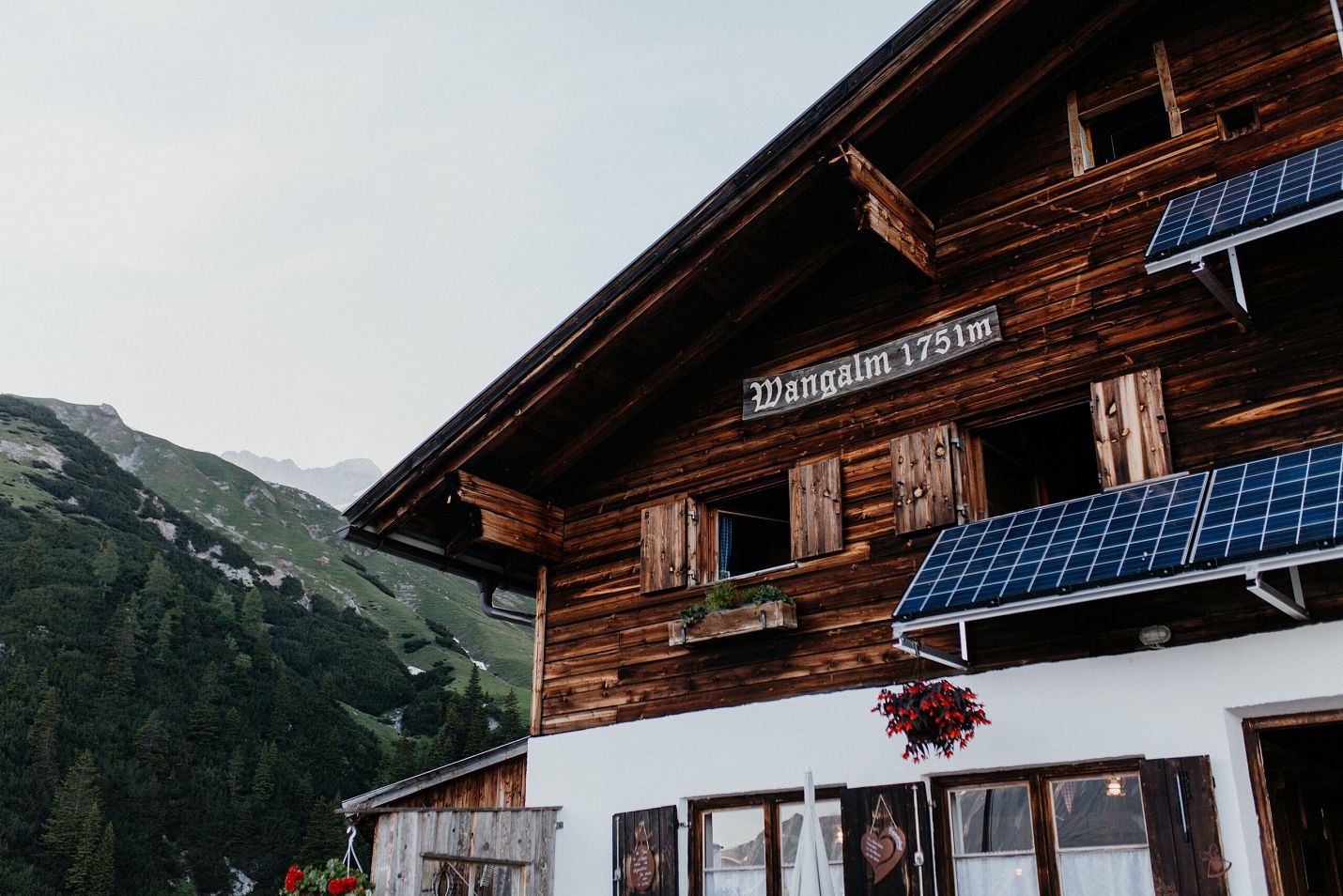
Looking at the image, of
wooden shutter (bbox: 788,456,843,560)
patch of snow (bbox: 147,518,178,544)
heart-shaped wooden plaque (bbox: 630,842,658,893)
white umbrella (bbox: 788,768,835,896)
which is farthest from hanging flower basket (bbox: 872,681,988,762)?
patch of snow (bbox: 147,518,178,544)

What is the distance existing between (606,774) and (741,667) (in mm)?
1583

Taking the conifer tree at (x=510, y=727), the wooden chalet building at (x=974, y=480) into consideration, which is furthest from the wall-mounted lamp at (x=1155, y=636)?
the conifer tree at (x=510, y=727)

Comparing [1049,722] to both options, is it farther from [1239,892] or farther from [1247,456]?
[1247,456]

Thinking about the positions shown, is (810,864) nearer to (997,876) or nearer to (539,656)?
(997,876)

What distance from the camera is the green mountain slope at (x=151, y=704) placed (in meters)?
36.0

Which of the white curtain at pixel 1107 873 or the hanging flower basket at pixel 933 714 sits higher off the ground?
the hanging flower basket at pixel 933 714

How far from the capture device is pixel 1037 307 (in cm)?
890

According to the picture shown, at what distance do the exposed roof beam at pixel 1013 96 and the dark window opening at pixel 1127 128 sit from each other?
0.50 meters

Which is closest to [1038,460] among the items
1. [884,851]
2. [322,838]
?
[884,851]

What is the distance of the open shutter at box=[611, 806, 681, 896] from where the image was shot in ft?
30.6

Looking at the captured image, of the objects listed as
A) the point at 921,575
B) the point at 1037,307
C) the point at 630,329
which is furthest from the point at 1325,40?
the point at 630,329

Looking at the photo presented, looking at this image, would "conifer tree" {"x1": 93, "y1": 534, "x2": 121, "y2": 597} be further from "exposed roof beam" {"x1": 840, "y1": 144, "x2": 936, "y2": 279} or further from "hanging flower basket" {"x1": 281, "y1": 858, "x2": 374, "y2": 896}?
"exposed roof beam" {"x1": 840, "y1": 144, "x2": 936, "y2": 279}

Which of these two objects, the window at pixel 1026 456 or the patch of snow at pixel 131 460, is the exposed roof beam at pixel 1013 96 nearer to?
the window at pixel 1026 456

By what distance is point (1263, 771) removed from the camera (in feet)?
23.3
